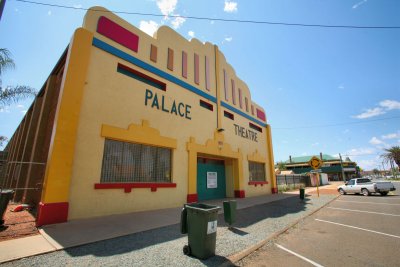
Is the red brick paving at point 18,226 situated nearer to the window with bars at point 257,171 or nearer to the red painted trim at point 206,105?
the red painted trim at point 206,105

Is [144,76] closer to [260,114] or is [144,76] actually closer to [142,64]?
[142,64]

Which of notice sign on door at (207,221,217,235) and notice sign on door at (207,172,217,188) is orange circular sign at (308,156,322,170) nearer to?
notice sign on door at (207,172,217,188)

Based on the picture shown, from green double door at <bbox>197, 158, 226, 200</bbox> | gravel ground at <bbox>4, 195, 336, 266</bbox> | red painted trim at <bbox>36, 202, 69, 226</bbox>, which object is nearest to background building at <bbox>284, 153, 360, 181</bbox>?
green double door at <bbox>197, 158, 226, 200</bbox>

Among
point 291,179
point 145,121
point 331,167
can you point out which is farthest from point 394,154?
point 145,121

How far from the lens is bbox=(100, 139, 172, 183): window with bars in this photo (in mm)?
8727

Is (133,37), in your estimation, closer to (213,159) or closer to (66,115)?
(66,115)

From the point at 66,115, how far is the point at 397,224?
1290 cm

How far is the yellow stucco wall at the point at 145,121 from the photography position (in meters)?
8.00

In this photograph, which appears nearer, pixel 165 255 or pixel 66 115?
pixel 165 255

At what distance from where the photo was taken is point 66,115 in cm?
765

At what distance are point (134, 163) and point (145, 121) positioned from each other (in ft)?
6.94

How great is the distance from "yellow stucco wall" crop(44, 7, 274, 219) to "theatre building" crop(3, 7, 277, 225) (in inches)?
1.7

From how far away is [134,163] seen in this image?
955 cm

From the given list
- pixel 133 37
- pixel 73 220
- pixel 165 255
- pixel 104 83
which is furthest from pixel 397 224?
pixel 133 37
